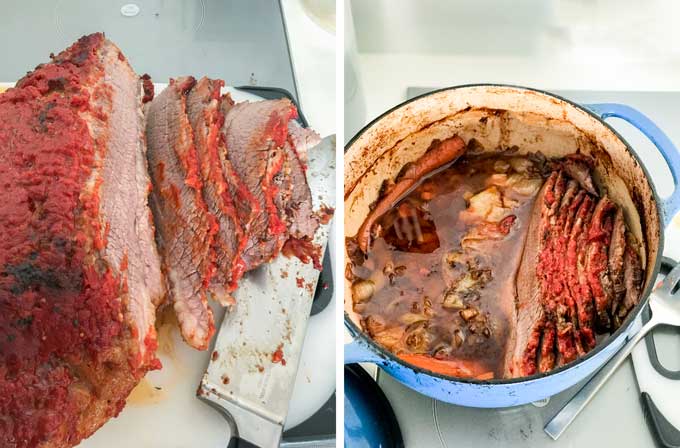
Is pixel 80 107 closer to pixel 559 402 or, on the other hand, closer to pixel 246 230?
pixel 246 230

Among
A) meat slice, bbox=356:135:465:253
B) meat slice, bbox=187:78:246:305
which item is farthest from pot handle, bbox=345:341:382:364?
meat slice, bbox=356:135:465:253

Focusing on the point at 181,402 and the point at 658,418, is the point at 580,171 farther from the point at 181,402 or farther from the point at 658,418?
the point at 181,402

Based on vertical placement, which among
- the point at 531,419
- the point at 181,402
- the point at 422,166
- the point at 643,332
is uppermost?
the point at 422,166

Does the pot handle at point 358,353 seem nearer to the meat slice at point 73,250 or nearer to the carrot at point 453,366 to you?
Result: the carrot at point 453,366

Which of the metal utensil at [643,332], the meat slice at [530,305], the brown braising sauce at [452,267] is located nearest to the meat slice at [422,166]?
the brown braising sauce at [452,267]

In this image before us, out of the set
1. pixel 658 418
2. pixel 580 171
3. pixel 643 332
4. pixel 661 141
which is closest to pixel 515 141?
pixel 580 171

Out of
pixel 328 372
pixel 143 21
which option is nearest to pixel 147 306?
pixel 328 372
